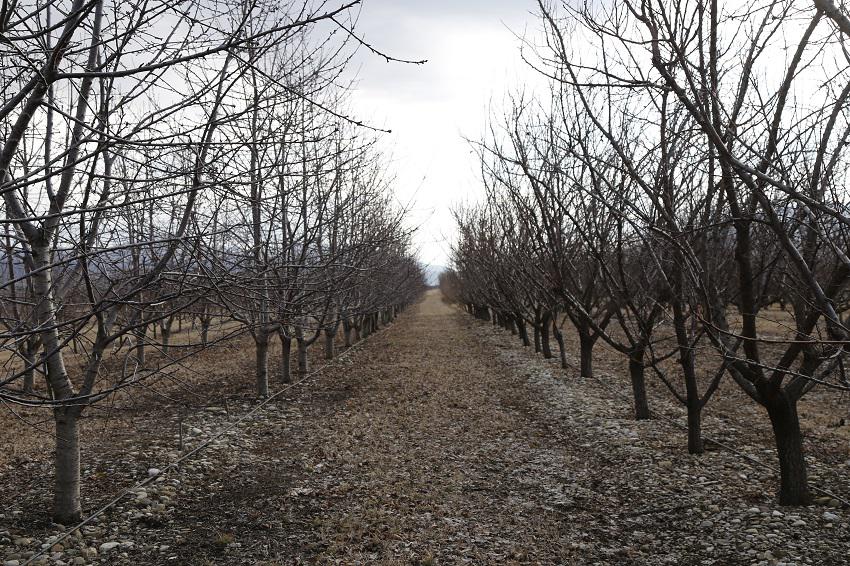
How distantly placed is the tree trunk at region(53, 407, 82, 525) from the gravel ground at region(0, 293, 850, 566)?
0.23 meters

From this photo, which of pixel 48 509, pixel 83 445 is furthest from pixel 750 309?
pixel 83 445

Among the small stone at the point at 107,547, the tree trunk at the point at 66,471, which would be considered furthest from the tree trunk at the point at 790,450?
the tree trunk at the point at 66,471

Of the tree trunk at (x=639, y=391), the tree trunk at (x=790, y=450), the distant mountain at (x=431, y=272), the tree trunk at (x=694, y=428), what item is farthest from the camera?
the distant mountain at (x=431, y=272)

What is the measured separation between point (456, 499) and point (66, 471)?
359 centimetres

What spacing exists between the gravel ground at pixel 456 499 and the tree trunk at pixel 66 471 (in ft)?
0.74

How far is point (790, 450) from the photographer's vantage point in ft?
17.3

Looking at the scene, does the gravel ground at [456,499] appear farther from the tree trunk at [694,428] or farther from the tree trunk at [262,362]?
the tree trunk at [262,362]

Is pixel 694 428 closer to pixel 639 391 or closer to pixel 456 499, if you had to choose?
pixel 639 391

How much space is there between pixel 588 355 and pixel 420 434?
6.06 m

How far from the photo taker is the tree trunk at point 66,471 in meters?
5.25

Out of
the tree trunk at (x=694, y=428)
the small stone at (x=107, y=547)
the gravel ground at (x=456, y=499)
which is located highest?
the tree trunk at (x=694, y=428)

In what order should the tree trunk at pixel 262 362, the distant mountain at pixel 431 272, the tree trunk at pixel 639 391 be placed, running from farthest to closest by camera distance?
the distant mountain at pixel 431 272
the tree trunk at pixel 262 362
the tree trunk at pixel 639 391

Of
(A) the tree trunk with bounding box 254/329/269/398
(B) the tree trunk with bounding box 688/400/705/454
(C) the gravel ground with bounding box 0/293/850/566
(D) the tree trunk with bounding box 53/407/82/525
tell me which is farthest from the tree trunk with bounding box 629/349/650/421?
(D) the tree trunk with bounding box 53/407/82/525

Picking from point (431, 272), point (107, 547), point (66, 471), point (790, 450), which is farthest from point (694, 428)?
point (431, 272)
